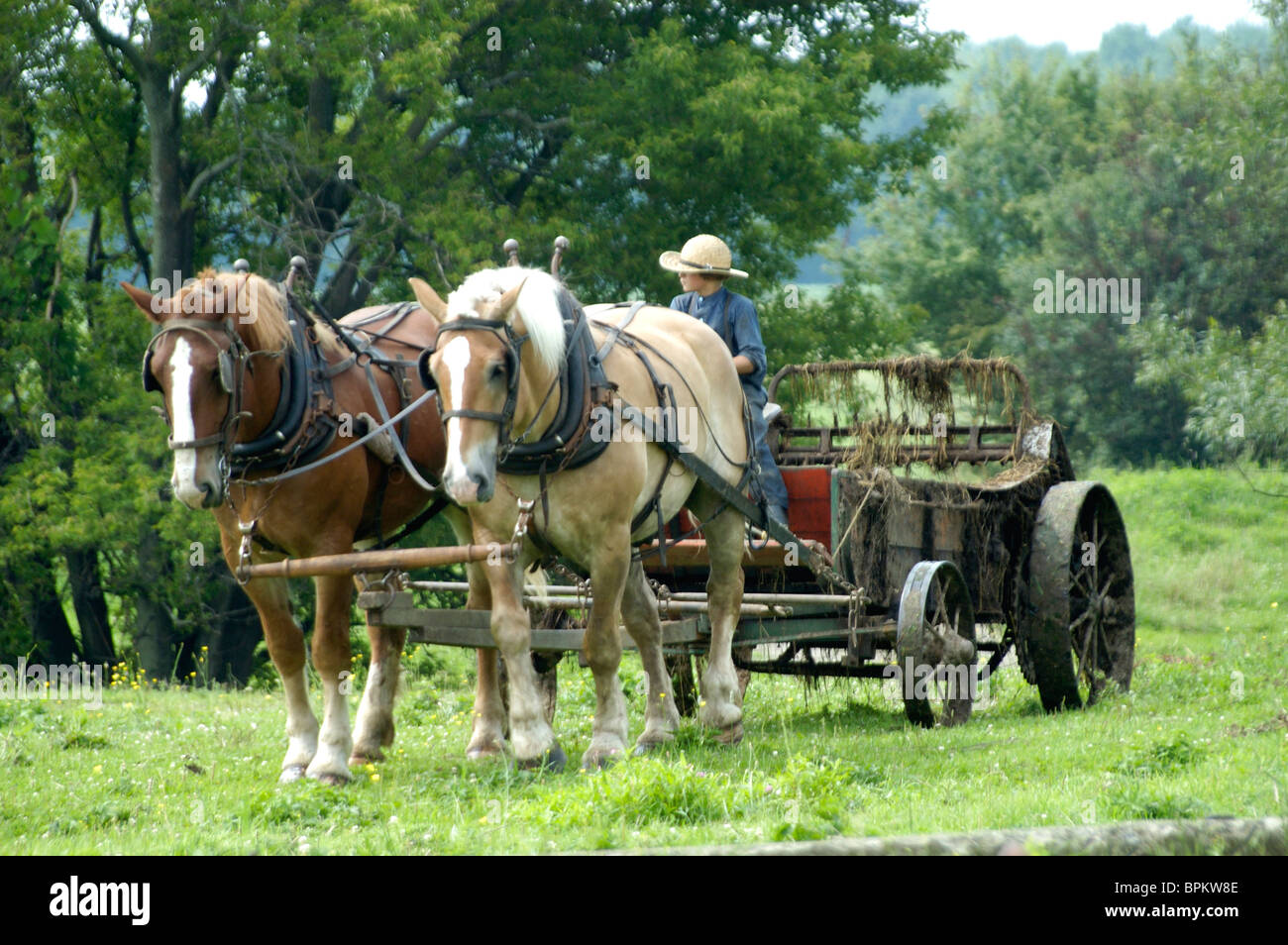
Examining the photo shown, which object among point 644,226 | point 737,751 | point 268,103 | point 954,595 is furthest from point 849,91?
point 737,751

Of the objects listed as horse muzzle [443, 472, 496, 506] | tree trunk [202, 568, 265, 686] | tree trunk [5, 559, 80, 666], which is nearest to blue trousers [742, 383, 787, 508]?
horse muzzle [443, 472, 496, 506]

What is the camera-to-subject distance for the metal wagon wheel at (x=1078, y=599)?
27.0ft

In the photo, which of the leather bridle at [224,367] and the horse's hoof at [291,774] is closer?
the leather bridle at [224,367]

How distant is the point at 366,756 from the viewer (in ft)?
21.6

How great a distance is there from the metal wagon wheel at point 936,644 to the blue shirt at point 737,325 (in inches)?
56.4

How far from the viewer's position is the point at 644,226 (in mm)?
16828

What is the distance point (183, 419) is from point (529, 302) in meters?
1.44

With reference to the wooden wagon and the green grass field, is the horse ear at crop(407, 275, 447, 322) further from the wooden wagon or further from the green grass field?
the green grass field

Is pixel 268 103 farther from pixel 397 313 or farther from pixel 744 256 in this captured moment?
pixel 397 313

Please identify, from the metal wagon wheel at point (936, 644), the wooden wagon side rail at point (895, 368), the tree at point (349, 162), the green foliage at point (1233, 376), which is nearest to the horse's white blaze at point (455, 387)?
the metal wagon wheel at point (936, 644)

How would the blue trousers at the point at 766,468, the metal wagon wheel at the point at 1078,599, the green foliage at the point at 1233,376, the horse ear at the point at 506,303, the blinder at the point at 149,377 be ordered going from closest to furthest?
the horse ear at the point at 506,303 < the blinder at the point at 149,377 < the blue trousers at the point at 766,468 < the metal wagon wheel at the point at 1078,599 < the green foliage at the point at 1233,376

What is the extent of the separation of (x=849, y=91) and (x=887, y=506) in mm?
11520

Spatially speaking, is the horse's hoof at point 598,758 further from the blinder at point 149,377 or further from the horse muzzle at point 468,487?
the blinder at point 149,377

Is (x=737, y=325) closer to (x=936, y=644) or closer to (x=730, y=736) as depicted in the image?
(x=936, y=644)
